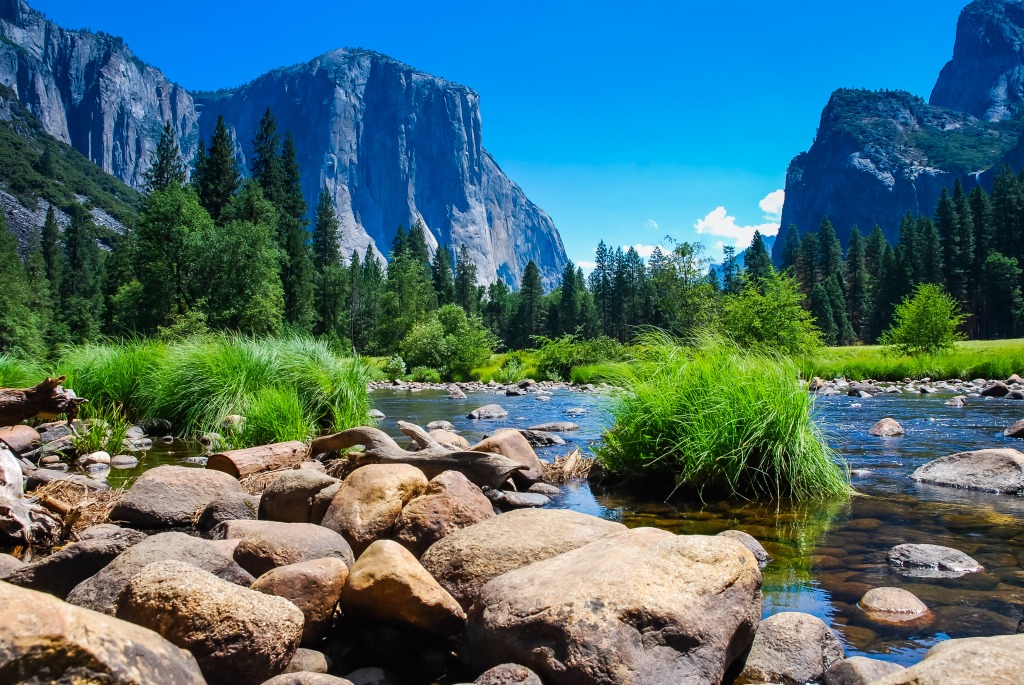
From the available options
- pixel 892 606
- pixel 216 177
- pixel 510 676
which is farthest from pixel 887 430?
pixel 216 177

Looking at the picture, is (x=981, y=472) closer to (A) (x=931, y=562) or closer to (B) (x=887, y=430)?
(A) (x=931, y=562)

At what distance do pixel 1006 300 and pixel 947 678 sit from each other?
287 ft

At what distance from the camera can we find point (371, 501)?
460 centimetres

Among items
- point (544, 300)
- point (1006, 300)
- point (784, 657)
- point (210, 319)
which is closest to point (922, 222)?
point (1006, 300)

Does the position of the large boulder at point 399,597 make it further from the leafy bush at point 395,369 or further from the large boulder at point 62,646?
the leafy bush at point 395,369

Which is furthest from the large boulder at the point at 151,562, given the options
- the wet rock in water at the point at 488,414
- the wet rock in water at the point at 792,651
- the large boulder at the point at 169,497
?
the wet rock in water at the point at 488,414

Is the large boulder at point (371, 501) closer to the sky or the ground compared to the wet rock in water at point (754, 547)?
closer to the sky

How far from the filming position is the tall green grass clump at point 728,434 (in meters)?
6.52

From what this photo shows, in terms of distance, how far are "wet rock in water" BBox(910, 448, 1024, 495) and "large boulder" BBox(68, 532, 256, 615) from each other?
705 cm

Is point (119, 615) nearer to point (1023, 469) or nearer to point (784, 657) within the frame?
point (784, 657)

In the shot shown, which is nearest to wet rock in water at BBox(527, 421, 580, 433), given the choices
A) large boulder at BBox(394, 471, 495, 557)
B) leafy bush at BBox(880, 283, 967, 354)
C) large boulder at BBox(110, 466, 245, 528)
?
large boulder at BBox(110, 466, 245, 528)

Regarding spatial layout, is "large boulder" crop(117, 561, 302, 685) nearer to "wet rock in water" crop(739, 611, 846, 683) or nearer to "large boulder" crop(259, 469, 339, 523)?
"wet rock in water" crop(739, 611, 846, 683)

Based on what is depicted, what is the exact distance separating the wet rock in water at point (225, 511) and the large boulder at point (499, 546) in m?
2.08

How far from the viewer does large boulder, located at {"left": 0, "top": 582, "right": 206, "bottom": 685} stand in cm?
178
